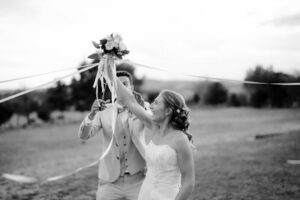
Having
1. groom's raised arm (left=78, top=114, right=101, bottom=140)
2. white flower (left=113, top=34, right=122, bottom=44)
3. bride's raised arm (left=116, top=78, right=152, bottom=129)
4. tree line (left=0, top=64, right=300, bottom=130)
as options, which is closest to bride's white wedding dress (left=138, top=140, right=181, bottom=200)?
bride's raised arm (left=116, top=78, right=152, bottom=129)

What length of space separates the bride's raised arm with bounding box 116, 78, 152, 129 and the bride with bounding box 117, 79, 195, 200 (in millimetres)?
367

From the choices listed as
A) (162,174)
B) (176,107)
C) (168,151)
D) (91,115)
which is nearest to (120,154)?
(91,115)

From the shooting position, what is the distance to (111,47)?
407 centimetres

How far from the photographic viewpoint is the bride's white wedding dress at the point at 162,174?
132 inches

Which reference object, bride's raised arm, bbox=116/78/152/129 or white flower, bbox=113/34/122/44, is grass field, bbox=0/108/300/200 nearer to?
bride's raised arm, bbox=116/78/152/129

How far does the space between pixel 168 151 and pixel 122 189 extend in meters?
1.11

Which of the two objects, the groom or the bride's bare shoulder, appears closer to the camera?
the bride's bare shoulder

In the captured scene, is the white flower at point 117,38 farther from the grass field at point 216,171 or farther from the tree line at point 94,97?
the tree line at point 94,97

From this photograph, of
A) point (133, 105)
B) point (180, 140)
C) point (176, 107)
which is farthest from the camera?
point (133, 105)

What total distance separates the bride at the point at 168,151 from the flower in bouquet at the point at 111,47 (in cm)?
97

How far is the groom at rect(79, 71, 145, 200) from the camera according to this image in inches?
164

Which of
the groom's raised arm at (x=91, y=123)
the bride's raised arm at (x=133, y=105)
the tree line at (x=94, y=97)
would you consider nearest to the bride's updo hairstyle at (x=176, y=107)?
the bride's raised arm at (x=133, y=105)

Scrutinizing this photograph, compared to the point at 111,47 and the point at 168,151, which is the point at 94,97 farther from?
the point at 168,151

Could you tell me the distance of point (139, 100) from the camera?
172 inches
